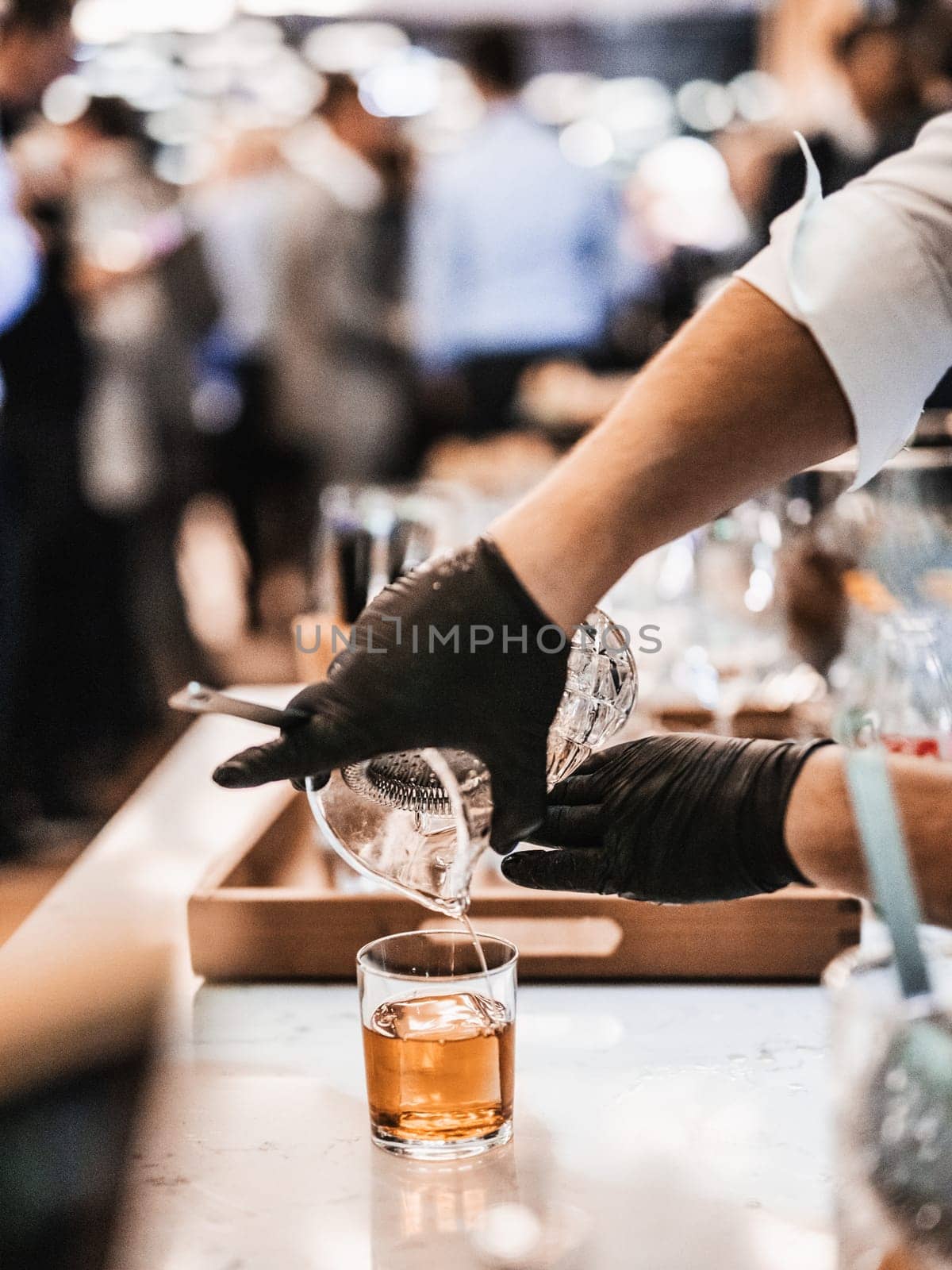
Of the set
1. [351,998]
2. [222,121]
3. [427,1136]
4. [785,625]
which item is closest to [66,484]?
[785,625]

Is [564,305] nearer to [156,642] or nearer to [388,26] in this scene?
[156,642]

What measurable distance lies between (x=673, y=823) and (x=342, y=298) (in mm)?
3601

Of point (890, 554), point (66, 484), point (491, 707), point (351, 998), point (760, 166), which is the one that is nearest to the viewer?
point (491, 707)

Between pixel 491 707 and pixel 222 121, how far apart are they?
831cm

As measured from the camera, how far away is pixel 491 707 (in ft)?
2.38

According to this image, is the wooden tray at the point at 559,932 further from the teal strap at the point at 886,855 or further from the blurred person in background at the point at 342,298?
the blurred person in background at the point at 342,298

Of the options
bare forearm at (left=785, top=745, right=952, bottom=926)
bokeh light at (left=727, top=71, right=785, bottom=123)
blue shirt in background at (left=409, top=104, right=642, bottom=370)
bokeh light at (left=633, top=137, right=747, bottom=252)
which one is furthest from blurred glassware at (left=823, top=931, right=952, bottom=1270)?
bokeh light at (left=727, top=71, right=785, bottom=123)

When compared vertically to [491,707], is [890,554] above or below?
below

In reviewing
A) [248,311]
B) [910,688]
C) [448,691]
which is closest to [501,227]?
[248,311]

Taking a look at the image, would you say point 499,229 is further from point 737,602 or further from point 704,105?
point 704,105

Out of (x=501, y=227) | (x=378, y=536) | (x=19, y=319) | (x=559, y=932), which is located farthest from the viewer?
(x=501, y=227)

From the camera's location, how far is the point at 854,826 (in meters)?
0.74

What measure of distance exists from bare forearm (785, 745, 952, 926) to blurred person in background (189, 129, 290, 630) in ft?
12.0

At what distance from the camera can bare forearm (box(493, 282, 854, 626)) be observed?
73cm
